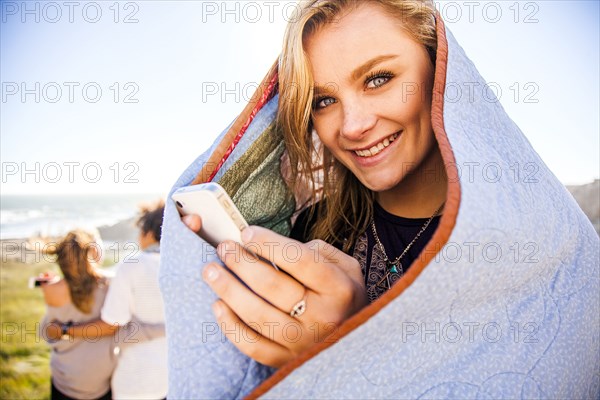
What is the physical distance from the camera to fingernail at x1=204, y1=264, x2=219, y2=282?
0.76m

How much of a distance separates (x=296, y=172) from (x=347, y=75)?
1.24 feet

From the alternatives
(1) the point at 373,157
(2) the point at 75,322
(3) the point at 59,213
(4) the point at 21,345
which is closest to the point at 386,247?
(1) the point at 373,157

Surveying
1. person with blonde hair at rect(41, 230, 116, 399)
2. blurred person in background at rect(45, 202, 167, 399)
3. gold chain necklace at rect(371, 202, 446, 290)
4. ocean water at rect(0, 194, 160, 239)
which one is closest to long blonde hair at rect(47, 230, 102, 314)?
person with blonde hair at rect(41, 230, 116, 399)

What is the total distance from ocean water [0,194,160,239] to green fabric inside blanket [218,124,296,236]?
188cm

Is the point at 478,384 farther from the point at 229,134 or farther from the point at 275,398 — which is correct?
the point at 229,134

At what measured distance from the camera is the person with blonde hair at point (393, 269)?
715 mm

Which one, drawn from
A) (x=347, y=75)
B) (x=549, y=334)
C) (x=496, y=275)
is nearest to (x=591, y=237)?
(x=549, y=334)

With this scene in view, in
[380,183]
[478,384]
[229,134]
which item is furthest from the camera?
[380,183]

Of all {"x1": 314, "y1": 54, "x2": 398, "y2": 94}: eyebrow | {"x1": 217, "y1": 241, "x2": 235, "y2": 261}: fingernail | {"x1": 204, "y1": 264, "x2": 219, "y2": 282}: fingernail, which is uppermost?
{"x1": 314, "y1": 54, "x2": 398, "y2": 94}: eyebrow

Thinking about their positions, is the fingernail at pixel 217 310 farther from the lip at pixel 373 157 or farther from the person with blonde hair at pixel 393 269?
the lip at pixel 373 157

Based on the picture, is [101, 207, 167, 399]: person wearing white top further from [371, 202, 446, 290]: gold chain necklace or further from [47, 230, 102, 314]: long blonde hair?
[371, 202, 446, 290]: gold chain necklace

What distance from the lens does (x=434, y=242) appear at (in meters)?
0.67

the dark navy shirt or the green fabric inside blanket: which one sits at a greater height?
the green fabric inside blanket

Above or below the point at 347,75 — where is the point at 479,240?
below
